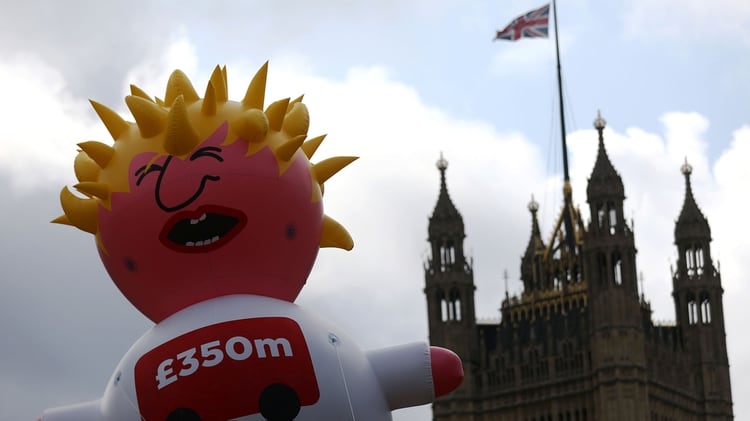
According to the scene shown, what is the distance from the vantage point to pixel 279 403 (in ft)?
97.7

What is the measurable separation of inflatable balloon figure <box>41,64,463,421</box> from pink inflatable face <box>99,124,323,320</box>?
21 millimetres

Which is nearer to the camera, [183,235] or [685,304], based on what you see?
[183,235]

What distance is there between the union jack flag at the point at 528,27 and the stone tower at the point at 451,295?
10.7 metres

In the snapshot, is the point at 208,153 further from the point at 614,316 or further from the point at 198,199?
the point at 614,316

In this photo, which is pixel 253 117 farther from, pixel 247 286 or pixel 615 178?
pixel 615 178

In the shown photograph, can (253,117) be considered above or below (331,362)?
above

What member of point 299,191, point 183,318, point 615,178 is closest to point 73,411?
point 183,318

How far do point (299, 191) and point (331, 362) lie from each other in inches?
109

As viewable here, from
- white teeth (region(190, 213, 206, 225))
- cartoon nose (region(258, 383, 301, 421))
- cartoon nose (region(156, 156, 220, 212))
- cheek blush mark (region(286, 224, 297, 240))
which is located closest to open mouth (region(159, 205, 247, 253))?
white teeth (region(190, 213, 206, 225))

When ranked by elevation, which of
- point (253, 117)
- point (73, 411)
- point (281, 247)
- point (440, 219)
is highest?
point (440, 219)

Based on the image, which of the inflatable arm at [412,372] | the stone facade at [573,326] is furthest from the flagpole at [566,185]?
the inflatable arm at [412,372]

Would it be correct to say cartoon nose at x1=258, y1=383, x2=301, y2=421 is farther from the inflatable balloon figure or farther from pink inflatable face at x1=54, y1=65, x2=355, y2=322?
pink inflatable face at x1=54, y1=65, x2=355, y2=322

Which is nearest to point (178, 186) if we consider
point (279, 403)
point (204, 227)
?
point (204, 227)

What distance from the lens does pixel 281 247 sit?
3109cm
